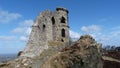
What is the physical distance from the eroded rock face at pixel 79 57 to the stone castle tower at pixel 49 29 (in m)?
21.3

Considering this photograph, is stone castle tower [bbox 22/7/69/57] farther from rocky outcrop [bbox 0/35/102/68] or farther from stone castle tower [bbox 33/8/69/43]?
rocky outcrop [bbox 0/35/102/68]

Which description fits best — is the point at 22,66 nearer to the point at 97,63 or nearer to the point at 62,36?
the point at 97,63

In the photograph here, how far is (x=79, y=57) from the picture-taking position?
69.6 ft

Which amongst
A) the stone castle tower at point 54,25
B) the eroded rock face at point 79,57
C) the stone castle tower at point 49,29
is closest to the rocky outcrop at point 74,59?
the eroded rock face at point 79,57

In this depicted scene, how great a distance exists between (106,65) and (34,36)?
52.2 ft

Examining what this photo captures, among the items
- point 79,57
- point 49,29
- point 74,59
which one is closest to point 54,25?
point 49,29

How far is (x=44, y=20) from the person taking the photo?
4688 centimetres

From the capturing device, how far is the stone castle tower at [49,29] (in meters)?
45.3

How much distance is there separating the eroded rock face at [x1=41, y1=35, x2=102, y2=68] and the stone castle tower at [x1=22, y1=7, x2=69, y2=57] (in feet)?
69.9

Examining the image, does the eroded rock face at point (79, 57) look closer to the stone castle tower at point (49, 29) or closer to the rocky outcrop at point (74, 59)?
the rocky outcrop at point (74, 59)

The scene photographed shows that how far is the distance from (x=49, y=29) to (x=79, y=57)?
25818 mm

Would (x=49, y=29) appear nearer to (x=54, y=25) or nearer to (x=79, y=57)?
(x=54, y=25)

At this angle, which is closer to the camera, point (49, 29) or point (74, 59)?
point (74, 59)

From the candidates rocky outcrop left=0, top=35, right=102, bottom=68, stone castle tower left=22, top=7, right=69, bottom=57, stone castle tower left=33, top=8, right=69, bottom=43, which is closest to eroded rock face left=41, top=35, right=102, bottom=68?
rocky outcrop left=0, top=35, right=102, bottom=68
